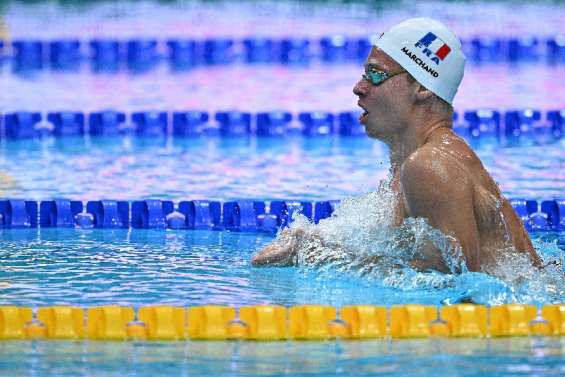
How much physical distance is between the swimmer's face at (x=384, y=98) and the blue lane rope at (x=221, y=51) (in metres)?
6.12

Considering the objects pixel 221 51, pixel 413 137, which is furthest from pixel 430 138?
pixel 221 51

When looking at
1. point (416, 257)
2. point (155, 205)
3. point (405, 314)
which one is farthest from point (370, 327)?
point (155, 205)

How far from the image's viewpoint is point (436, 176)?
3326 mm

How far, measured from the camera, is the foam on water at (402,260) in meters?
3.44

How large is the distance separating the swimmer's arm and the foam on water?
0.03 metres

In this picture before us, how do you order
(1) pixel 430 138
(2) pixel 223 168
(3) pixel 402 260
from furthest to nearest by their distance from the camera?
(2) pixel 223 168
(3) pixel 402 260
(1) pixel 430 138

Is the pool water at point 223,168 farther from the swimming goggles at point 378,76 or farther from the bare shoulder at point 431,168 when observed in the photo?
the bare shoulder at point 431,168

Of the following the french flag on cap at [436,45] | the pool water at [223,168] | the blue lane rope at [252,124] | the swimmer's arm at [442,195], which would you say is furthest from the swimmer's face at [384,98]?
the blue lane rope at [252,124]

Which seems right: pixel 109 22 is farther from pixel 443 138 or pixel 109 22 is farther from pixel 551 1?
pixel 443 138

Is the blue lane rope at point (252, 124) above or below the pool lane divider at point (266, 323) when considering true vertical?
above

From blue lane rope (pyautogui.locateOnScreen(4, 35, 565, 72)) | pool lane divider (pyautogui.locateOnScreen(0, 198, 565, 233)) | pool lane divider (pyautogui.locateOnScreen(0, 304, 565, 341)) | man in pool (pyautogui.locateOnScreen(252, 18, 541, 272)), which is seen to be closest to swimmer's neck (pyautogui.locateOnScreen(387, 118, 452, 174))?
man in pool (pyautogui.locateOnScreen(252, 18, 541, 272))

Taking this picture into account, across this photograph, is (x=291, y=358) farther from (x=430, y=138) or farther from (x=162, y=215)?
(x=162, y=215)

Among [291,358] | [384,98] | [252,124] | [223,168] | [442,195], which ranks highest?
[384,98]

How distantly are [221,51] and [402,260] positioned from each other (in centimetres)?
641
